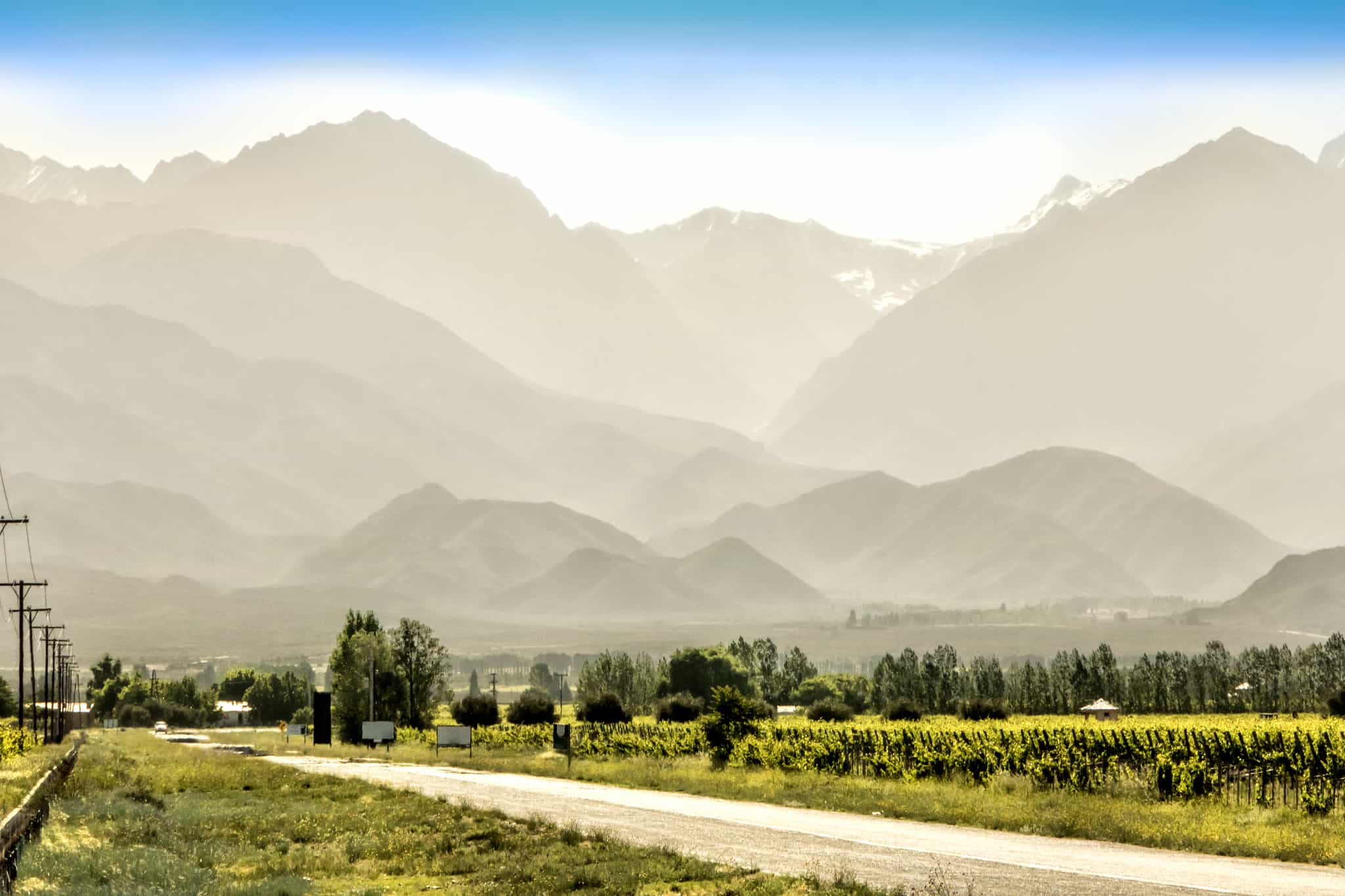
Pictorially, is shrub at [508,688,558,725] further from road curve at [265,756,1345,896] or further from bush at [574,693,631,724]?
road curve at [265,756,1345,896]

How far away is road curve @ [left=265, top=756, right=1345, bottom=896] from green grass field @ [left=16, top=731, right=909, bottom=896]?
249 cm

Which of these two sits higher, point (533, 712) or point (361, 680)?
point (361, 680)

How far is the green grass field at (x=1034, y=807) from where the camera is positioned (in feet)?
132

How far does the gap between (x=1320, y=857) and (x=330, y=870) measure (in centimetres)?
2554

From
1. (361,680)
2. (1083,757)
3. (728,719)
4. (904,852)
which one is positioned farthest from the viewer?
(361,680)

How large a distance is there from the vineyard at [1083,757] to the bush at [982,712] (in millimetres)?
61626


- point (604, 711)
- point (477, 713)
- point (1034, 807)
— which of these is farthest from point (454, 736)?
point (1034, 807)

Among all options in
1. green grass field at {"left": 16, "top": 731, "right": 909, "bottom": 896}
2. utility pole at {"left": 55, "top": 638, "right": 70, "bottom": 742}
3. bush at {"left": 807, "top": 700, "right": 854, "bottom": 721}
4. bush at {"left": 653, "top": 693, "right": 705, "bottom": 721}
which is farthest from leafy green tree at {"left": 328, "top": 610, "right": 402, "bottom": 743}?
green grass field at {"left": 16, "top": 731, "right": 909, "bottom": 896}

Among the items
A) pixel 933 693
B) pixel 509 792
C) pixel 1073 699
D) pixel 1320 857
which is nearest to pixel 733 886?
pixel 1320 857

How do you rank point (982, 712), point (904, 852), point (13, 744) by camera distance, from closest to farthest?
1. point (904, 852)
2. point (13, 744)
3. point (982, 712)

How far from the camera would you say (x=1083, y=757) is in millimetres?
55938

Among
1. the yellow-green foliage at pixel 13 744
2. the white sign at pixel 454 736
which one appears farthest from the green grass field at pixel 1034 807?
the yellow-green foliage at pixel 13 744

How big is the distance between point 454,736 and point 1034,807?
201ft

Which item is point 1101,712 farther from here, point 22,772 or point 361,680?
point 22,772
